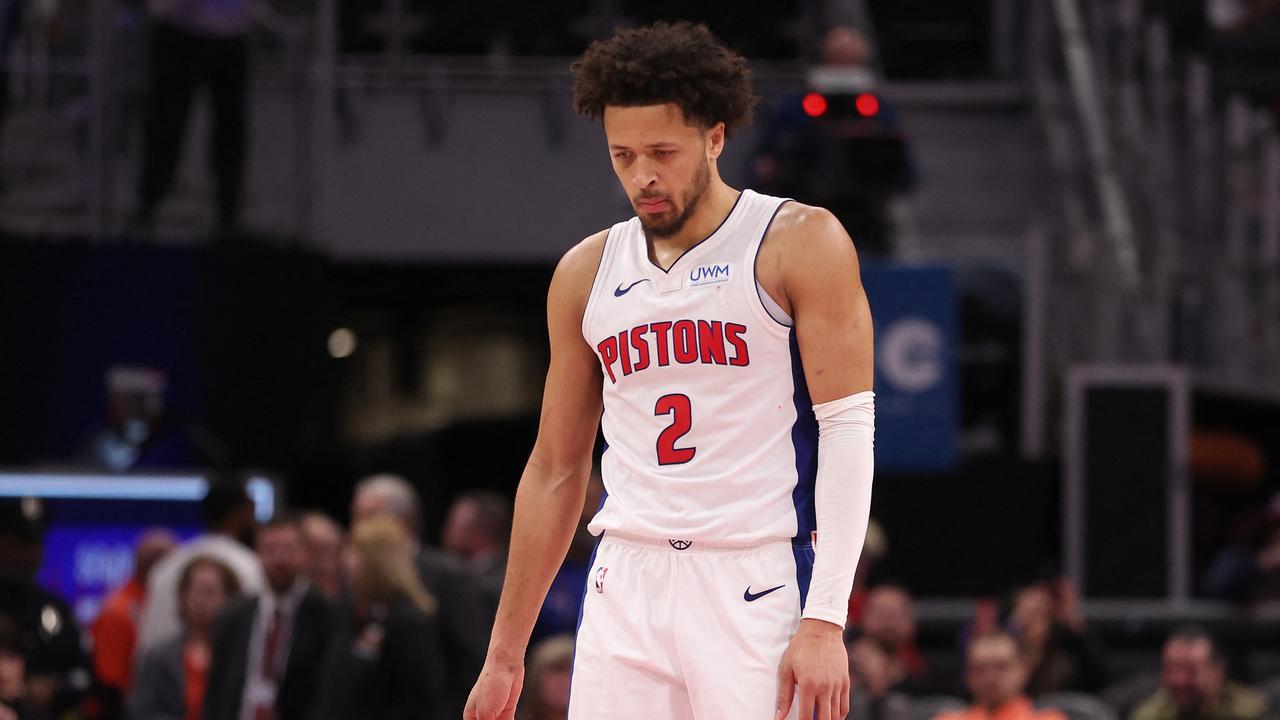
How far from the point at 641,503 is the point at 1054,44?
10.4 meters

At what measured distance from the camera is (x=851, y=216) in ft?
33.0

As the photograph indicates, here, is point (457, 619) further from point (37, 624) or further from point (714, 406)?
point (714, 406)

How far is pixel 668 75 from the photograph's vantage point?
3688 mm

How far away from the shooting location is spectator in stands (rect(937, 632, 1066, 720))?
8430 mm

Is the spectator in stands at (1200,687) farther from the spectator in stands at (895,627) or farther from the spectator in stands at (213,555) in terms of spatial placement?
the spectator in stands at (213,555)

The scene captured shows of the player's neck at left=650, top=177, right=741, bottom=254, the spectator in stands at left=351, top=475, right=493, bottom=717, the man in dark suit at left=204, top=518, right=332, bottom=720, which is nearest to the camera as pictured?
the player's neck at left=650, top=177, right=741, bottom=254

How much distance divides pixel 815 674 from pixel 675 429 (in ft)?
1.83

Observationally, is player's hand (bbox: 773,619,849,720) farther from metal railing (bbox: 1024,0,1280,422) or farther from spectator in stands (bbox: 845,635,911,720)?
metal railing (bbox: 1024,0,1280,422)

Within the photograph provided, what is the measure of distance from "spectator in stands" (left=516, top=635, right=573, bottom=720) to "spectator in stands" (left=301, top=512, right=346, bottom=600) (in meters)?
1.08

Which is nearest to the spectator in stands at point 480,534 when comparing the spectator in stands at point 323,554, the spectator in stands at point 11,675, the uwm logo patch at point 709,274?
the spectator in stands at point 323,554

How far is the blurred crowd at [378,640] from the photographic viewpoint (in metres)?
7.23

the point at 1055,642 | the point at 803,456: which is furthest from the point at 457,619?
the point at 803,456

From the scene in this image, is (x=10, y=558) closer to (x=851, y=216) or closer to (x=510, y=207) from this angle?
(x=851, y=216)

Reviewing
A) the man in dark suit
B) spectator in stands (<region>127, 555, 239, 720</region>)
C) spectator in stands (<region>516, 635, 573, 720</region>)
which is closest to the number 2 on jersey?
spectator in stands (<region>516, 635, 573, 720</region>)
